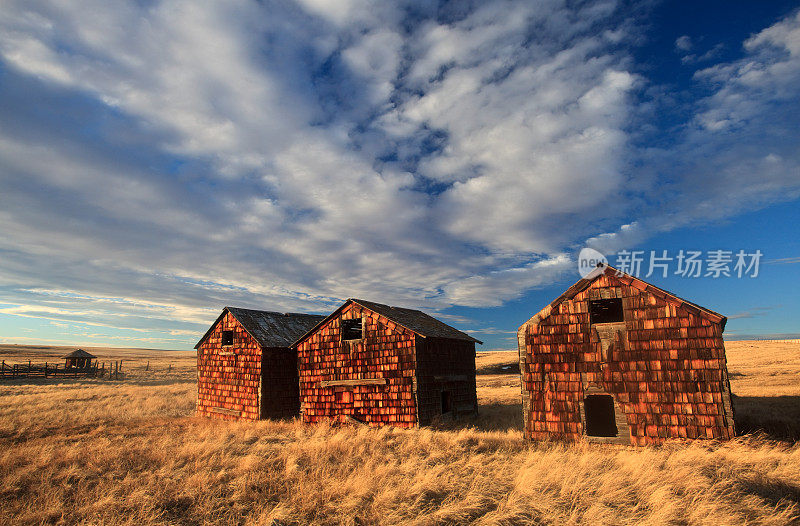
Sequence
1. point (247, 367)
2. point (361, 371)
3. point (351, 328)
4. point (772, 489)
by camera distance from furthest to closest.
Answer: point (247, 367), point (351, 328), point (361, 371), point (772, 489)

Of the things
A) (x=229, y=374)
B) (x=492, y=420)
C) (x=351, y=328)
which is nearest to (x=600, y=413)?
(x=492, y=420)

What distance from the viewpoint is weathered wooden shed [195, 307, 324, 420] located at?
23.0 meters

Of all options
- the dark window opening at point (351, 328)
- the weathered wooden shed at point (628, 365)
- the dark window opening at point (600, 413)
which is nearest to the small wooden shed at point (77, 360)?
the dark window opening at point (351, 328)

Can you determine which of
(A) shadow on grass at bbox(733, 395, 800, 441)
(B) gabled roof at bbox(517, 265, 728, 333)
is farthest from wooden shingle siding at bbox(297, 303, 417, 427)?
(A) shadow on grass at bbox(733, 395, 800, 441)

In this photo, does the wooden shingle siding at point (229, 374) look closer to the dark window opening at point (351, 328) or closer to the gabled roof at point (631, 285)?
the dark window opening at point (351, 328)

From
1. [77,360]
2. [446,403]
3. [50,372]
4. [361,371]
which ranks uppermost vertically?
[361,371]

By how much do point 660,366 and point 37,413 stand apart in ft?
96.5

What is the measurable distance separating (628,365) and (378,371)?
33.3 feet

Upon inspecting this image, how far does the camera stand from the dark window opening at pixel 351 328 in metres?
21.2

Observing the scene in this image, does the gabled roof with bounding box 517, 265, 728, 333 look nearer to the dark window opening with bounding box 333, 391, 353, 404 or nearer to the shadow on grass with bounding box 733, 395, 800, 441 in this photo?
the shadow on grass with bounding box 733, 395, 800, 441

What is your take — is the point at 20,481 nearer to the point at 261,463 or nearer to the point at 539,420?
the point at 261,463

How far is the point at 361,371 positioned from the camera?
20109 millimetres

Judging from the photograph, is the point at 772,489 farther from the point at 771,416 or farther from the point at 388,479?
the point at 771,416

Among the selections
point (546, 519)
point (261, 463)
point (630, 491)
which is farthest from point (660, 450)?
point (261, 463)
